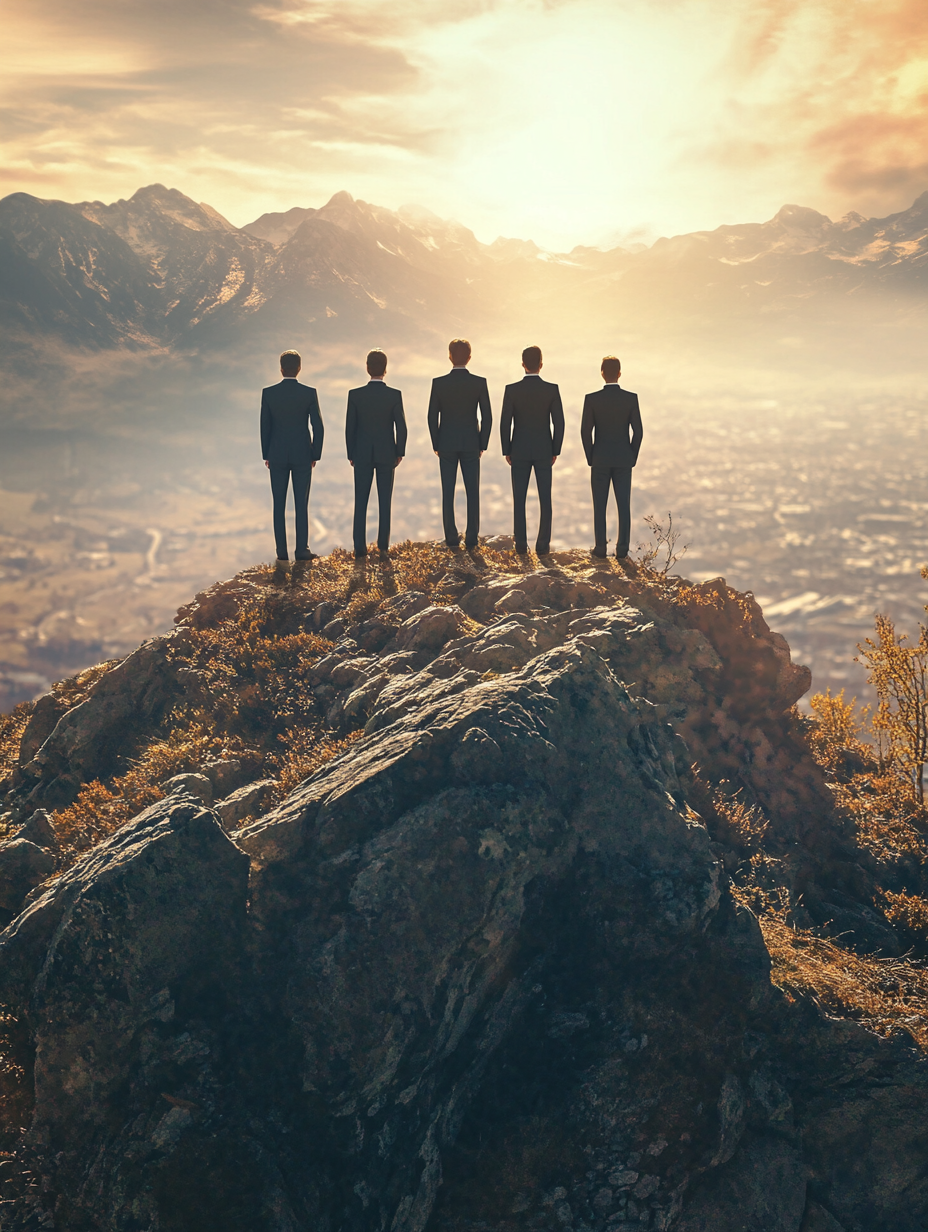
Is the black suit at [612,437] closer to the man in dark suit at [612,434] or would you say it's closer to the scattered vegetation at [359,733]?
the man in dark suit at [612,434]

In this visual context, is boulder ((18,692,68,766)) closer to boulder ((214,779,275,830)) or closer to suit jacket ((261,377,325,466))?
suit jacket ((261,377,325,466))

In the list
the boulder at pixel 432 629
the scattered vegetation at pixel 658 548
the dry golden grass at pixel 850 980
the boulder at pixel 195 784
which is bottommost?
the dry golden grass at pixel 850 980

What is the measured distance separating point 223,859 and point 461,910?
240cm

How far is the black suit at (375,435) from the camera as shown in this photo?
53.0 ft

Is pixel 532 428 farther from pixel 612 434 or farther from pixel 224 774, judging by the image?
pixel 224 774

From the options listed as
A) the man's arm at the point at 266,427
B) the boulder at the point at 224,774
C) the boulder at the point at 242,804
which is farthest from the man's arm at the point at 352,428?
the boulder at the point at 242,804

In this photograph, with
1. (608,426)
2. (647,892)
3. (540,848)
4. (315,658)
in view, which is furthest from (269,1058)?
(608,426)

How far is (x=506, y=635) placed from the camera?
448 inches

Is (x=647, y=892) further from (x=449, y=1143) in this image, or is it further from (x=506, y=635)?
(x=506, y=635)

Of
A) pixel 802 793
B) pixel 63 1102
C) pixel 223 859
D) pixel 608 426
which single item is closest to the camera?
pixel 63 1102

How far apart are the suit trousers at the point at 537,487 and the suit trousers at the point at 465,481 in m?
0.87

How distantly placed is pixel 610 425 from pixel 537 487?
80.0 inches

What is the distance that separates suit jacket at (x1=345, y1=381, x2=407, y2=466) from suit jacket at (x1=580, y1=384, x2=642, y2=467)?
13.3ft

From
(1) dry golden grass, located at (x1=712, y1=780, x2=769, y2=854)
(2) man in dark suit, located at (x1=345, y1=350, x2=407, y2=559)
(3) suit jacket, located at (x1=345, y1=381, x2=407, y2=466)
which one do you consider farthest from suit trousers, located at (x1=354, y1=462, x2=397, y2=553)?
(1) dry golden grass, located at (x1=712, y1=780, x2=769, y2=854)
